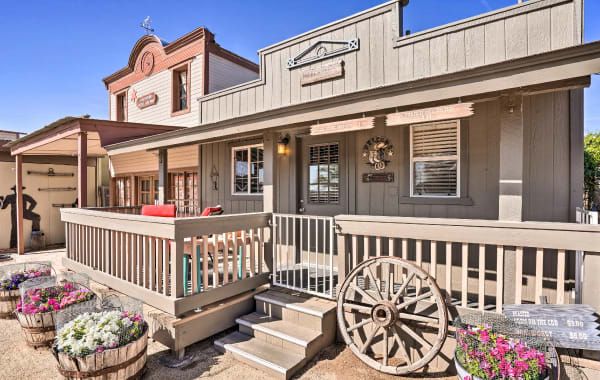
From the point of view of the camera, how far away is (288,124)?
406cm

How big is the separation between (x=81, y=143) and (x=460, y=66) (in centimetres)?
685

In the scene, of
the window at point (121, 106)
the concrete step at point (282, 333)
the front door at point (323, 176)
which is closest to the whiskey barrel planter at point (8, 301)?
the concrete step at point (282, 333)

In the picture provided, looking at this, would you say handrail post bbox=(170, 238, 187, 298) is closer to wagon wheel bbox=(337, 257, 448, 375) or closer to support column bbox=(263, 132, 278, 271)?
support column bbox=(263, 132, 278, 271)

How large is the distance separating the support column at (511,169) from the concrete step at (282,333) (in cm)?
194

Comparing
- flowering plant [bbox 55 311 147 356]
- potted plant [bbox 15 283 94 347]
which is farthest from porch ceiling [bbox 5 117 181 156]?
flowering plant [bbox 55 311 147 356]

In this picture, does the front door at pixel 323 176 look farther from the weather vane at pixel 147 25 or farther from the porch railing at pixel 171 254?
the weather vane at pixel 147 25

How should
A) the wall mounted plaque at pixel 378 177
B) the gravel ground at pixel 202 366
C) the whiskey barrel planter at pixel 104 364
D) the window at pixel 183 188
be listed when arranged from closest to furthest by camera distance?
the whiskey barrel planter at pixel 104 364 → the gravel ground at pixel 202 366 → the wall mounted plaque at pixel 378 177 → the window at pixel 183 188

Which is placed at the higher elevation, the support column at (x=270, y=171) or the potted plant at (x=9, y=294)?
the support column at (x=270, y=171)

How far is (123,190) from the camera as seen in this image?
32.5ft

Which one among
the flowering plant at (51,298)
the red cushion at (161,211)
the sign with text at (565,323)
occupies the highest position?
the red cushion at (161,211)

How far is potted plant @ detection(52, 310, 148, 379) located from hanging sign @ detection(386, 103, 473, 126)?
3260mm

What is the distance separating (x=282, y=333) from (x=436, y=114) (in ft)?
9.20

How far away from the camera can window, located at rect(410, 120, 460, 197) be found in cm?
387

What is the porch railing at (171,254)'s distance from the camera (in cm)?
326
